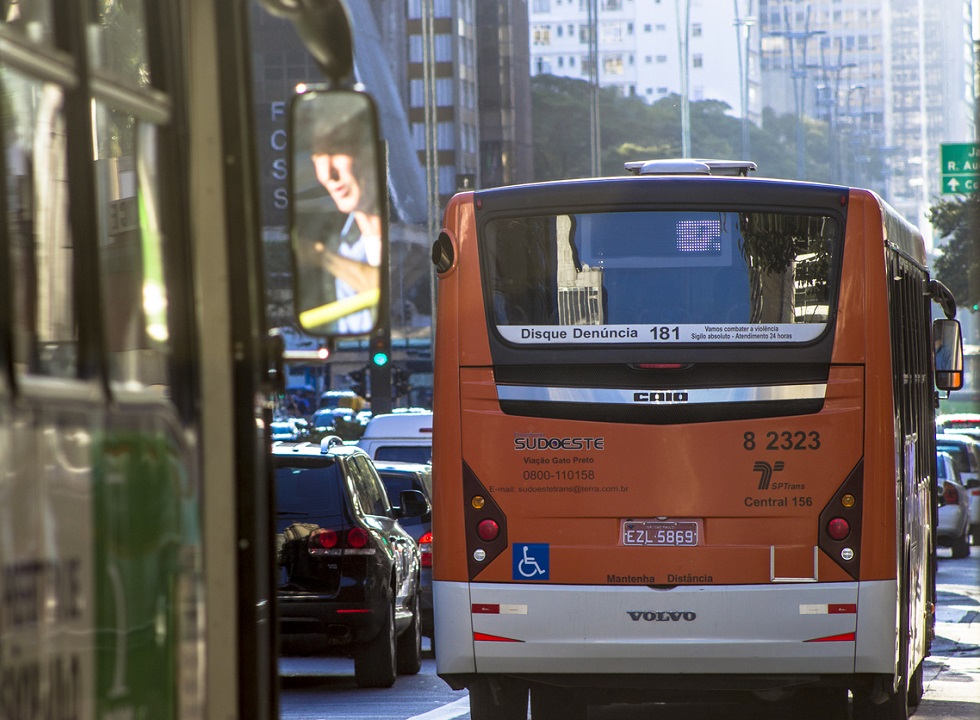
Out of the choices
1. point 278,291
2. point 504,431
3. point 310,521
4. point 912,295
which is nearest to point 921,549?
point 912,295

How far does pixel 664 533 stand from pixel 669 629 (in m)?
0.47

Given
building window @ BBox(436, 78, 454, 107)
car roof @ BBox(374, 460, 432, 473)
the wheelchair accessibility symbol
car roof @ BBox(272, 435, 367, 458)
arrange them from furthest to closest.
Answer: building window @ BBox(436, 78, 454, 107) → car roof @ BBox(374, 460, 432, 473) → car roof @ BBox(272, 435, 367, 458) → the wheelchair accessibility symbol

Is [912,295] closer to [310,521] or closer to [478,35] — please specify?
[310,521]

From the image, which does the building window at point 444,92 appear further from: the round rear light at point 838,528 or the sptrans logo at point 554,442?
the round rear light at point 838,528

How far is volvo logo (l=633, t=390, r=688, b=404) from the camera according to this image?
9.23 m

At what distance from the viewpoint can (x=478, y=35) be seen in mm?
113688

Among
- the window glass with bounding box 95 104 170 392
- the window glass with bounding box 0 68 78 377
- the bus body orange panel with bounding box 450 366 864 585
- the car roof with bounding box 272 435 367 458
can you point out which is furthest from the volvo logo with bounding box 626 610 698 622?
the window glass with bounding box 0 68 78 377

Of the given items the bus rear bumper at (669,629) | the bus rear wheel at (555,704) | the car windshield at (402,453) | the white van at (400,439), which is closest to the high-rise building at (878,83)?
the white van at (400,439)

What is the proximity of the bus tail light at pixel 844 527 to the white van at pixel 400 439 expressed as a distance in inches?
461

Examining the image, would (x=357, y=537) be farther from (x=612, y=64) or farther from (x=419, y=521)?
(x=612, y=64)

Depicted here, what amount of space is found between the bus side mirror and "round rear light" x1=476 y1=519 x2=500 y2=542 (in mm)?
5115

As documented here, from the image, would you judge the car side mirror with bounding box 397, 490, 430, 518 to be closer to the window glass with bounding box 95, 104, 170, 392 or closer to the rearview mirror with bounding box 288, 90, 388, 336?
the rearview mirror with bounding box 288, 90, 388, 336

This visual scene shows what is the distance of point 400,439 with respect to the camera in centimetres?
2122

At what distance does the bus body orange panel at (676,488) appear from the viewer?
899 centimetres
